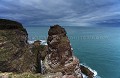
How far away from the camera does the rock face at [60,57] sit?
4531cm

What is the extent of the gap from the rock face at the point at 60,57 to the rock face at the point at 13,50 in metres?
6.60

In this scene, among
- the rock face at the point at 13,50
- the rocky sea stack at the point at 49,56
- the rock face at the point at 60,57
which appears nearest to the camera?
the rock face at the point at 13,50

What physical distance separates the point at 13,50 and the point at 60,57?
12.5 meters

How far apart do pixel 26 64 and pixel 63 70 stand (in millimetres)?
10672

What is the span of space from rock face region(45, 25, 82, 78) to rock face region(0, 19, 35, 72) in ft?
Result: 21.6

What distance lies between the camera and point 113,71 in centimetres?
8025

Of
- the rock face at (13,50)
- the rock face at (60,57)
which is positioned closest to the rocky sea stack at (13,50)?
the rock face at (13,50)

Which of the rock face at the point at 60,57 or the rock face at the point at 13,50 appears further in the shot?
the rock face at the point at 60,57

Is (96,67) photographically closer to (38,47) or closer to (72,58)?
(38,47)

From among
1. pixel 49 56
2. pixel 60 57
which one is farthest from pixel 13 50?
pixel 60 57

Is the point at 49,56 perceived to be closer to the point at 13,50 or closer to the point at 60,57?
the point at 60,57

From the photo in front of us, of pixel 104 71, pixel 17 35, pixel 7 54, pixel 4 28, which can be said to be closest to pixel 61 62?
pixel 7 54

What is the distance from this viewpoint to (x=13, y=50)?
47.7 m

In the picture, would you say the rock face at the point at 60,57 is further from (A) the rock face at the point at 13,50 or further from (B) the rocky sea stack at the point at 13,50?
(A) the rock face at the point at 13,50
